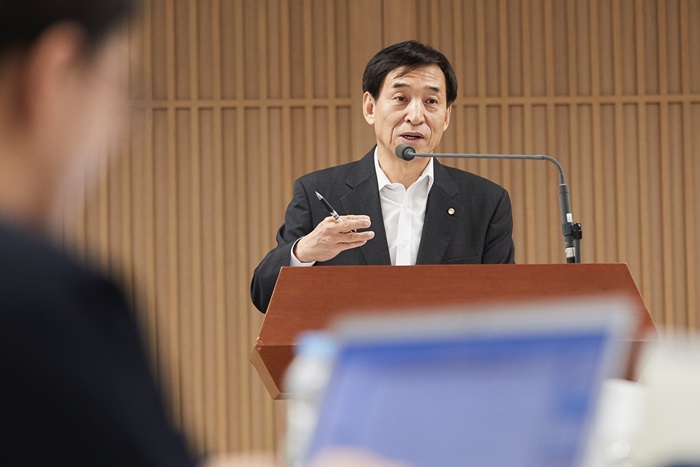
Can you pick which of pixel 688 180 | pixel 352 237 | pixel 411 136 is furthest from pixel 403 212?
pixel 688 180

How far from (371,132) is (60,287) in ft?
16.8

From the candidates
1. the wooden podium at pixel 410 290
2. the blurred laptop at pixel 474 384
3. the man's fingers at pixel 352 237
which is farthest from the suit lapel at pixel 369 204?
the blurred laptop at pixel 474 384

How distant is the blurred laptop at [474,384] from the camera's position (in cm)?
89

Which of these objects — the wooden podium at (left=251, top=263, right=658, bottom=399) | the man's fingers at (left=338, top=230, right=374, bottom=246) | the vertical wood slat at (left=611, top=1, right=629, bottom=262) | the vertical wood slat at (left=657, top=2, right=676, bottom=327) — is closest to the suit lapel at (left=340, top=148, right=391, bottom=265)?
the man's fingers at (left=338, top=230, right=374, bottom=246)

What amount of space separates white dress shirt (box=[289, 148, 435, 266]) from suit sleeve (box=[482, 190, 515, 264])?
23 cm

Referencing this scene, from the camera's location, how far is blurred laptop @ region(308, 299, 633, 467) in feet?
2.91

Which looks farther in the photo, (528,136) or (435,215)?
(528,136)

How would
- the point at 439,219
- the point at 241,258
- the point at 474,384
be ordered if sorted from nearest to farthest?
the point at 474,384 → the point at 439,219 → the point at 241,258

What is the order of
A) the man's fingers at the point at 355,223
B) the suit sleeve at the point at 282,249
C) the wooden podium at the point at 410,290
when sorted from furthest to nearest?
the suit sleeve at the point at 282,249
the man's fingers at the point at 355,223
the wooden podium at the point at 410,290

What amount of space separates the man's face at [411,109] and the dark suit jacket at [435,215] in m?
0.14

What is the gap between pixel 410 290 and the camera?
2.48 metres

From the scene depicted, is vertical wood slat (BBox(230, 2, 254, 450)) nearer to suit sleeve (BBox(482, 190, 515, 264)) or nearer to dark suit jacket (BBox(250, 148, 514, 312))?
dark suit jacket (BBox(250, 148, 514, 312))

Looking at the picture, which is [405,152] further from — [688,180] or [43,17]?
[688,180]

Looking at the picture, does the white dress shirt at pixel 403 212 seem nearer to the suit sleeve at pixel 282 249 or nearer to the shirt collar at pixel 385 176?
the shirt collar at pixel 385 176
